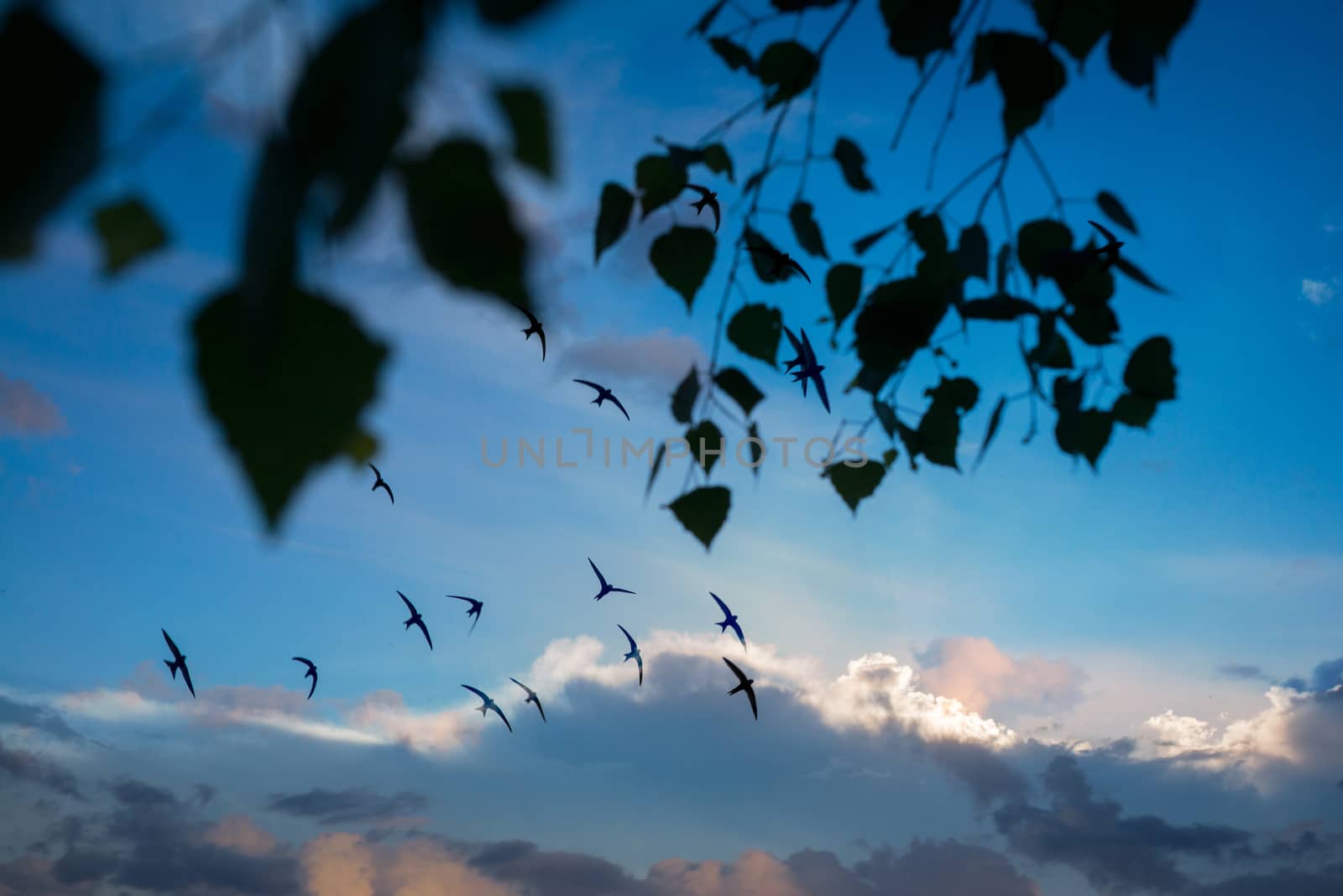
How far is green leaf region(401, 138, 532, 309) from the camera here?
810mm

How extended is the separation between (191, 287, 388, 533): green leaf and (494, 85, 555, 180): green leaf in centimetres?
26

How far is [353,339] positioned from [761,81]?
2.29 m

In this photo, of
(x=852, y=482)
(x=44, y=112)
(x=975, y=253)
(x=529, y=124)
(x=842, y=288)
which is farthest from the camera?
(x=852, y=482)

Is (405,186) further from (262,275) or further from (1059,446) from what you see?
(1059,446)

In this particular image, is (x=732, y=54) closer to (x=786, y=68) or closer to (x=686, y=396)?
(x=786, y=68)

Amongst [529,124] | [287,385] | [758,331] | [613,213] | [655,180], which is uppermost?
[655,180]

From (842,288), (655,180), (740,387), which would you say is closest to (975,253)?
(842,288)

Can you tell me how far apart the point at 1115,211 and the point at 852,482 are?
1.13 meters

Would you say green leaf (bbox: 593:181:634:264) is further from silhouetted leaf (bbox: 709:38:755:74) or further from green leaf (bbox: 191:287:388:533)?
green leaf (bbox: 191:287:388:533)

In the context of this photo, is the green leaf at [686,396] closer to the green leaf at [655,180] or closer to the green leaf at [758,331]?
the green leaf at [758,331]

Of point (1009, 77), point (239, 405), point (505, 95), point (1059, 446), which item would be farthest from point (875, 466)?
point (239, 405)

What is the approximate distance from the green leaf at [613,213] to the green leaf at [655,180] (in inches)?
3.7

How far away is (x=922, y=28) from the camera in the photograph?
2289 mm

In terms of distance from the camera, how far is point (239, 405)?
0.74 meters
